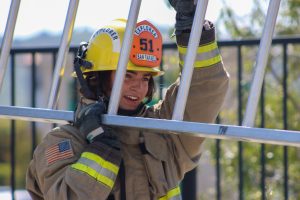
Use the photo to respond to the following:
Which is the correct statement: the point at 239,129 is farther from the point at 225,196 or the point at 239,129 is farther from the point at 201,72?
the point at 225,196

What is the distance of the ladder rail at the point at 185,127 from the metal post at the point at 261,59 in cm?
5

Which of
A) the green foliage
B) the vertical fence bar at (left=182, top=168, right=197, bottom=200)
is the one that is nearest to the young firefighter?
the vertical fence bar at (left=182, top=168, right=197, bottom=200)

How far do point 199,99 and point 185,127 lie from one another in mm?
1032

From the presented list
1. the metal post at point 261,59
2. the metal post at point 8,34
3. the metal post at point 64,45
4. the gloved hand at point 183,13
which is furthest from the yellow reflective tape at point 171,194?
the metal post at point 261,59

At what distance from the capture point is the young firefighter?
11.3 ft

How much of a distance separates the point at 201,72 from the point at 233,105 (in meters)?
5.69

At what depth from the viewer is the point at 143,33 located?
372 centimetres

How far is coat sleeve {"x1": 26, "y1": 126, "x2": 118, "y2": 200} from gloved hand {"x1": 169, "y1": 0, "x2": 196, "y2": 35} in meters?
0.56

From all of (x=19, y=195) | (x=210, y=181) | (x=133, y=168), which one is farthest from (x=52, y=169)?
(x=210, y=181)

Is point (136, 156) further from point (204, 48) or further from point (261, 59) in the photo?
point (261, 59)

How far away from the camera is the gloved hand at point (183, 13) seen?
11.0ft

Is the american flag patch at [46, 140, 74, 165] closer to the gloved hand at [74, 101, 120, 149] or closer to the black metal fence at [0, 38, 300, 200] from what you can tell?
the gloved hand at [74, 101, 120, 149]

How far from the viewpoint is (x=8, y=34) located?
10.6ft

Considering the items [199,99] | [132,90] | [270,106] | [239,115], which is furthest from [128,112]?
[270,106]
